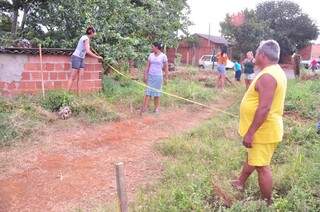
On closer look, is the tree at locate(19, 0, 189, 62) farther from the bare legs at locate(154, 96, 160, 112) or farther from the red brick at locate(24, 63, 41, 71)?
the bare legs at locate(154, 96, 160, 112)

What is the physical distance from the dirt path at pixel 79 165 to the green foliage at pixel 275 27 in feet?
93.3

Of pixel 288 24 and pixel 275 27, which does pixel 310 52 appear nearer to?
pixel 288 24

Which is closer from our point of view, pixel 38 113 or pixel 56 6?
pixel 38 113

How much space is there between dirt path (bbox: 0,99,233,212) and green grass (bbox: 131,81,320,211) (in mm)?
314

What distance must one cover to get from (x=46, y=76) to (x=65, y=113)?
1392mm

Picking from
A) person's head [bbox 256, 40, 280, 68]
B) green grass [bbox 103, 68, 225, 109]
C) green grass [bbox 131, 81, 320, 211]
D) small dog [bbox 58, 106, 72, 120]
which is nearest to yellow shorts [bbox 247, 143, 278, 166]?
green grass [bbox 131, 81, 320, 211]

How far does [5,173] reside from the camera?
5.15m

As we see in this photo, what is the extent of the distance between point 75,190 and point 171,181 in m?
1.06

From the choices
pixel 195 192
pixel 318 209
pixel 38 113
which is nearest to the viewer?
pixel 318 209

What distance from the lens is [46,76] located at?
859cm

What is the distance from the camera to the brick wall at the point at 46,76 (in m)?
8.29

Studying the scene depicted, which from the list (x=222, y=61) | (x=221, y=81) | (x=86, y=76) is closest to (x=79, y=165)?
(x=86, y=76)

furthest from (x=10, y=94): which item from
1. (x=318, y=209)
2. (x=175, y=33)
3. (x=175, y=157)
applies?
(x=175, y=33)

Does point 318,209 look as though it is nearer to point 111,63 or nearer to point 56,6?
point 111,63
